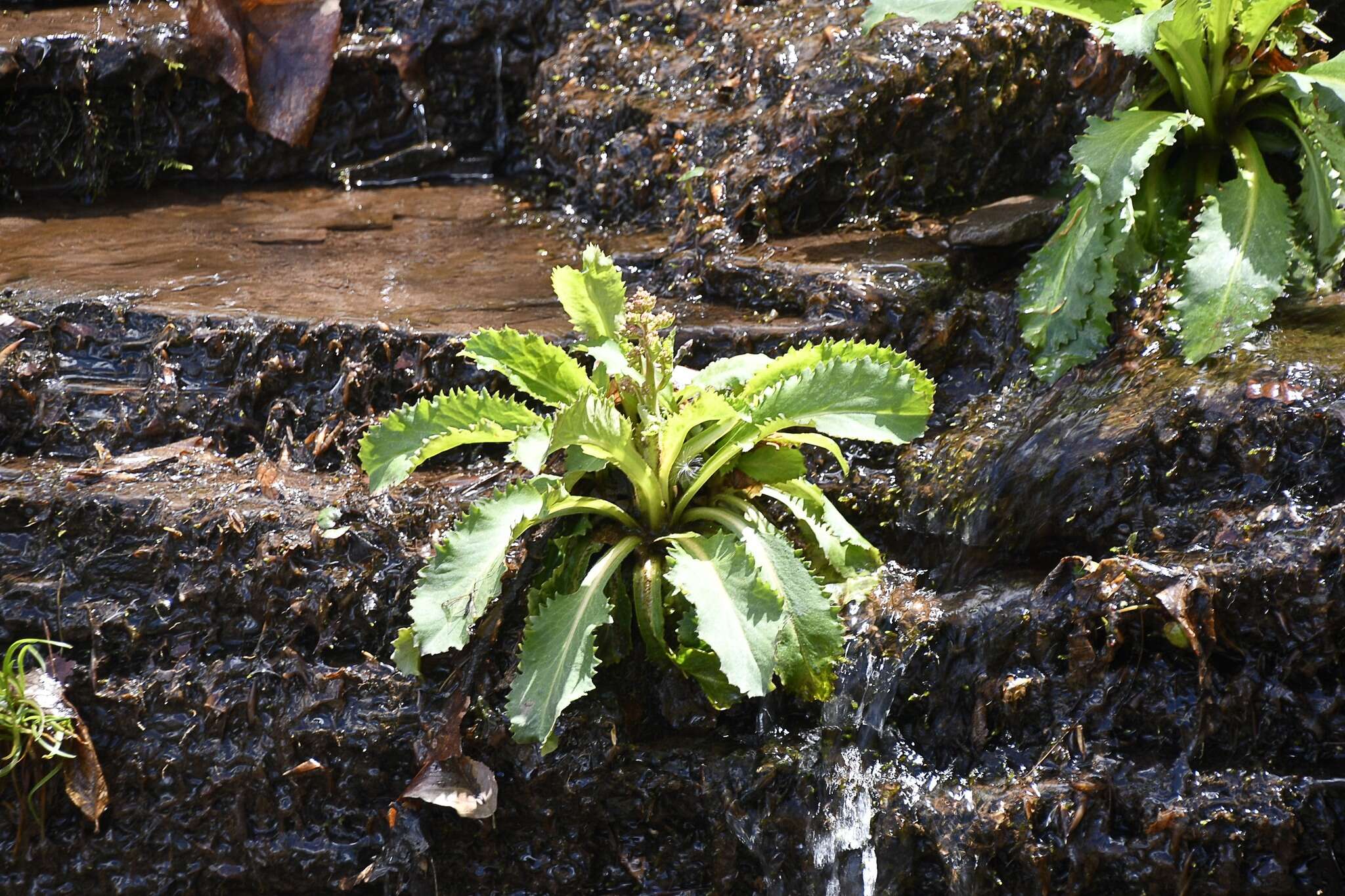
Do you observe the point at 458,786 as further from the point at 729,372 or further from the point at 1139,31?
the point at 1139,31

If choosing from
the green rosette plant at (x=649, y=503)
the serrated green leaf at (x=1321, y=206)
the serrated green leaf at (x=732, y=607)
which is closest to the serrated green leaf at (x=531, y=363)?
the green rosette plant at (x=649, y=503)

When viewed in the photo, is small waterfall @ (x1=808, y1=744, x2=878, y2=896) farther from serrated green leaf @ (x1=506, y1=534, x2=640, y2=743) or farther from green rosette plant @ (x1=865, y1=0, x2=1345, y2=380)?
green rosette plant @ (x1=865, y1=0, x2=1345, y2=380)

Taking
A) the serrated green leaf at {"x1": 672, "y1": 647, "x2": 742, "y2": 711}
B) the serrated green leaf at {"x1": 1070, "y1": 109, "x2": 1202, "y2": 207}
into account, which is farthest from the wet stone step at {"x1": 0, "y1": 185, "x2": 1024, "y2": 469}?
the serrated green leaf at {"x1": 672, "y1": 647, "x2": 742, "y2": 711}

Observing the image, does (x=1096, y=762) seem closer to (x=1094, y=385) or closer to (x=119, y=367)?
(x=1094, y=385)

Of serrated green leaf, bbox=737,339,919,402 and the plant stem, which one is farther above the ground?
serrated green leaf, bbox=737,339,919,402

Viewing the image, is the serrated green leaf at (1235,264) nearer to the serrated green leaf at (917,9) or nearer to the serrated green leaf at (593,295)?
the serrated green leaf at (917,9)

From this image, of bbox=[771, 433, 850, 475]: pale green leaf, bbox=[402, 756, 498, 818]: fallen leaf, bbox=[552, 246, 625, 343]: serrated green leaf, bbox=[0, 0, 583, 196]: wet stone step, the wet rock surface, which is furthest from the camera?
bbox=[0, 0, 583, 196]: wet stone step

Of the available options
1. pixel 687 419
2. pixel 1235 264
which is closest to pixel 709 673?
pixel 687 419
